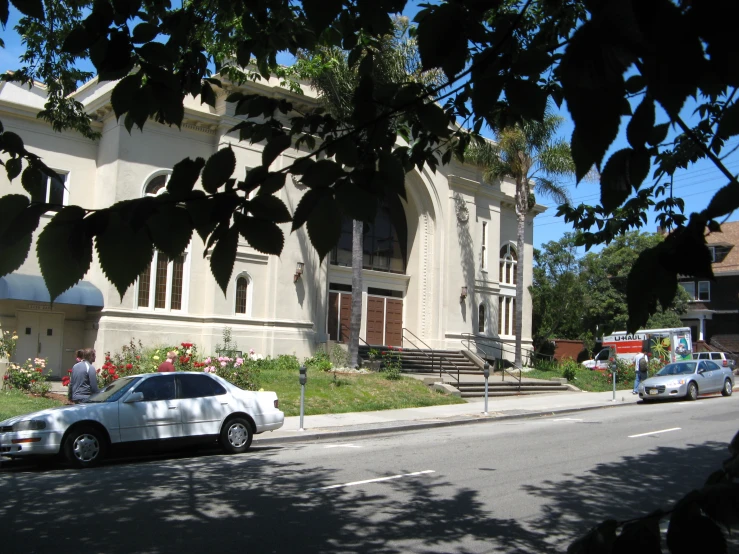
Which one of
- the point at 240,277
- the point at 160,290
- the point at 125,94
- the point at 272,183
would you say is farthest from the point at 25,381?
the point at 272,183

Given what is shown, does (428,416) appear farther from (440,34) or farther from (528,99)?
(440,34)

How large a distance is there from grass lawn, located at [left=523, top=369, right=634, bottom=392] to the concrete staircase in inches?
42.4

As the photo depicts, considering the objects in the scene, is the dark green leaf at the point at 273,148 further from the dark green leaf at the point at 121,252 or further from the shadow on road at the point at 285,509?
the shadow on road at the point at 285,509

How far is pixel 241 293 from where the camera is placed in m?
25.5

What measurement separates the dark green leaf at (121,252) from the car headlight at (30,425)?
10.4 meters

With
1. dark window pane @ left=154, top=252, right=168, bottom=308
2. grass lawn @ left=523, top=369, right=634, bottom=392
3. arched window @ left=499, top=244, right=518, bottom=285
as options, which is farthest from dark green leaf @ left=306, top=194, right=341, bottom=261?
arched window @ left=499, top=244, right=518, bottom=285

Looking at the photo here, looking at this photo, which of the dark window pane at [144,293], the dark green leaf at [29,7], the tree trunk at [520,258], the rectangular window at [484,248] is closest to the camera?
the dark green leaf at [29,7]

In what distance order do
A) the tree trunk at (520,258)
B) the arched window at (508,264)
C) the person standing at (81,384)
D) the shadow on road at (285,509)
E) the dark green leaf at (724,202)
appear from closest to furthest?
the dark green leaf at (724,202) < the shadow on road at (285,509) < the person standing at (81,384) < the tree trunk at (520,258) < the arched window at (508,264)

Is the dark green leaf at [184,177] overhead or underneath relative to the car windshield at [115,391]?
overhead

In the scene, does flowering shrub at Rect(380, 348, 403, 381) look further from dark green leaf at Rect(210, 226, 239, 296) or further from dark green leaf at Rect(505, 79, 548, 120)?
dark green leaf at Rect(210, 226, 239, 296)

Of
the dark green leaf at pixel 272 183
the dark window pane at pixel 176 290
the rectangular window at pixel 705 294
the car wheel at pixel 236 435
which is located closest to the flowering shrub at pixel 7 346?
the dark window pane at pixel 176 290

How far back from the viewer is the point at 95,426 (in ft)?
37.6

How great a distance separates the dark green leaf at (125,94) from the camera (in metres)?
3.18

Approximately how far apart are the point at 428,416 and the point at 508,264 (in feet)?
61.7
